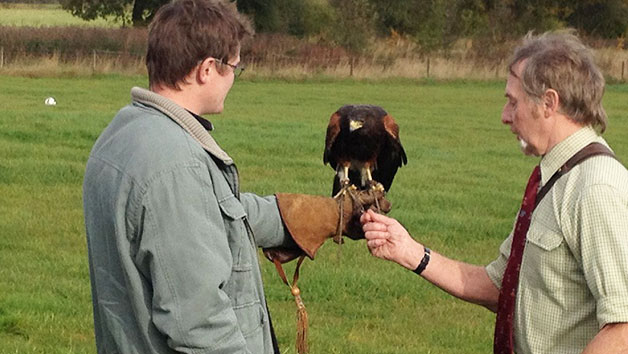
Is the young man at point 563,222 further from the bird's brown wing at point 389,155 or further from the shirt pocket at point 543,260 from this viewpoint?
the bird's brown wing at point 389,155

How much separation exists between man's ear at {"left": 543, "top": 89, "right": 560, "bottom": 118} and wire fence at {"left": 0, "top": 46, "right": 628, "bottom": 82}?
32.4 meters

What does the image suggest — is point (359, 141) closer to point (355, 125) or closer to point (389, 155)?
point (355, 125)

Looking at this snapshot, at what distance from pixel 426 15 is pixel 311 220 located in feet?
172

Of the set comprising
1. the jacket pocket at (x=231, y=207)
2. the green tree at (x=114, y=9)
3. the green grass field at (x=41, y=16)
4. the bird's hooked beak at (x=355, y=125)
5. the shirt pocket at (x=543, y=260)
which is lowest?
the green grass field at (x=41, y=16)

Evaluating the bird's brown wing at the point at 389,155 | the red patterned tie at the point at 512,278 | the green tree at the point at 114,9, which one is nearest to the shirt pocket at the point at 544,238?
the red patterned tie at the point at 512,278

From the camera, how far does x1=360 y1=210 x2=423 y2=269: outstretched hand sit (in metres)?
4.16

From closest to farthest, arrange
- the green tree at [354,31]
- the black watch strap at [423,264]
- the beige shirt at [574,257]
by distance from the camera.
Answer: the beige shirt at [574,257]
the black watch strap at [423,264]
the green tree at [354,31]

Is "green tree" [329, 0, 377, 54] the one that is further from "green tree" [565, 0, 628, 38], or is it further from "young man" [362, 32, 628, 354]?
"young man" [362, 32, 628, 354]

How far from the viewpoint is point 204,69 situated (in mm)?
3193

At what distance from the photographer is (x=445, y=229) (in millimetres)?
10797

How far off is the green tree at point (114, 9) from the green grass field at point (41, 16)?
2319mm

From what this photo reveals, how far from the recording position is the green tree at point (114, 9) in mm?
55219

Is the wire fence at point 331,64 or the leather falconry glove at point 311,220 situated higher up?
the leather falconry glove at point 311,220

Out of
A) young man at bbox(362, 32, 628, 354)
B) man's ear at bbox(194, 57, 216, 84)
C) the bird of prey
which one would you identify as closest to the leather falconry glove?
the bird of prey
